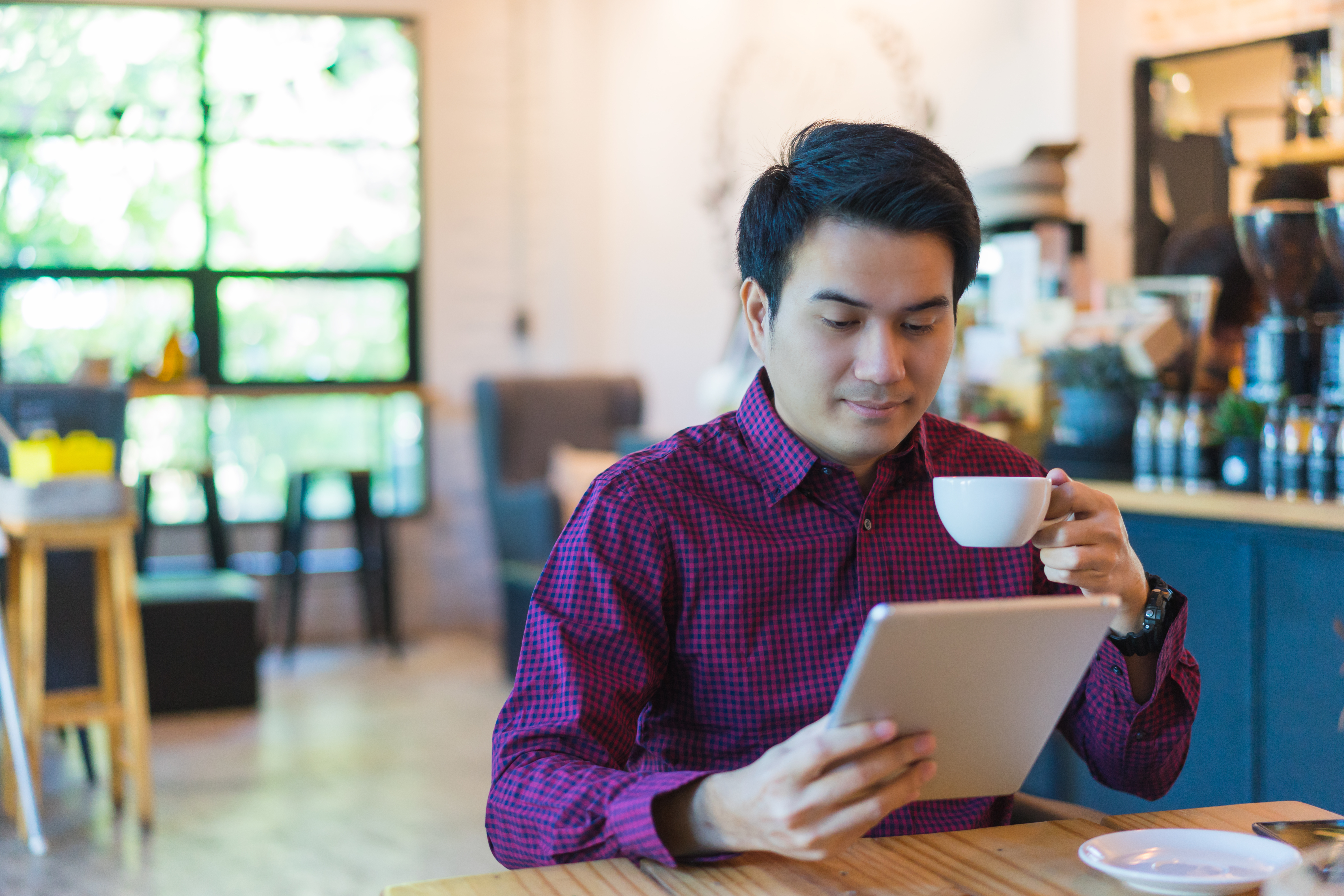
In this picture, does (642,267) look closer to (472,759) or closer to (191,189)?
(191,189)

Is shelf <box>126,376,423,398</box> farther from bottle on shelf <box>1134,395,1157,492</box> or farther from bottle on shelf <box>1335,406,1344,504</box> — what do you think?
bottle on shelf <box>1335,406,1344,504</box>

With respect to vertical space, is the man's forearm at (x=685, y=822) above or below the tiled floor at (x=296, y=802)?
above

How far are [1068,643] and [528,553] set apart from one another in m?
3.72

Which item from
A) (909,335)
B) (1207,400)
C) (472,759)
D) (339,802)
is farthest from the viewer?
(472,759)

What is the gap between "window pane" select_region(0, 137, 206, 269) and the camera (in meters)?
5.35

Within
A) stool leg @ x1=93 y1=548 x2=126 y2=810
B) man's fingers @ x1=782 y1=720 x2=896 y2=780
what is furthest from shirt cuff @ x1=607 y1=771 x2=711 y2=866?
stool leg @ x1=93 y1=548 x2=126 y2=810

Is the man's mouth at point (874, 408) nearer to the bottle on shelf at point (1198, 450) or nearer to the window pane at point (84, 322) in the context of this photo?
the bottle on shelf at point (1198, 450)

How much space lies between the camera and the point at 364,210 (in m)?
5.86

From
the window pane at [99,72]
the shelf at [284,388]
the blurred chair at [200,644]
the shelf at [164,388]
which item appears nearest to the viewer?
the blurred chair at [200,644]

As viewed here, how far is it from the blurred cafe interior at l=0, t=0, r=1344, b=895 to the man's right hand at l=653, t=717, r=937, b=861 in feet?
2.61

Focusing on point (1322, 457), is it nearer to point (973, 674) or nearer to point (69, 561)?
point (973, 674)

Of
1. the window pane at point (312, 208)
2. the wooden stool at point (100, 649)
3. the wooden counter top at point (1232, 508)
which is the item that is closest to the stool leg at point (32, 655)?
the wooden stool at point (100, 649)

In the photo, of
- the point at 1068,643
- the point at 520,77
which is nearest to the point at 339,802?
the point at 1068,643

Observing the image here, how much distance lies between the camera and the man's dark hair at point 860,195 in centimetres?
113
